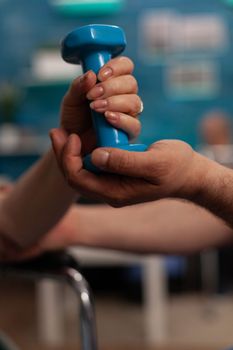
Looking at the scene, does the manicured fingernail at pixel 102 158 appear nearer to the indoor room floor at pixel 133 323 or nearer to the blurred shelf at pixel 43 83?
the indoor room floor at pixel 133 323

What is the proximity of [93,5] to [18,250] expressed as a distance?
380cm

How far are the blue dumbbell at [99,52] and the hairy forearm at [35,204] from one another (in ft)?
0.95

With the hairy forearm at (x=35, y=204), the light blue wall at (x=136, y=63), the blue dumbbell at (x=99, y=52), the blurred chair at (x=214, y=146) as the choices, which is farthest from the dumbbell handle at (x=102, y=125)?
the light blue wall at (x=136, y=63)

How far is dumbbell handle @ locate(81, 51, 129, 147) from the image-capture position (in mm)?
580

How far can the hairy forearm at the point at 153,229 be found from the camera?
1081mm

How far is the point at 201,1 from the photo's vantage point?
443cm

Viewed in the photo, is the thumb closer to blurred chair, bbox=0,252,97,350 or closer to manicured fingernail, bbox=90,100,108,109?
manicured fingernail, bbox=90,100,108,109

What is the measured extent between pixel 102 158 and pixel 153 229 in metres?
0.57

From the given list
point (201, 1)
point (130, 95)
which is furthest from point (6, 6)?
point (130, 95)

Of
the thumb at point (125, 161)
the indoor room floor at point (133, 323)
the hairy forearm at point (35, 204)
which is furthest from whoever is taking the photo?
the indoor room floor at point (133, 323)

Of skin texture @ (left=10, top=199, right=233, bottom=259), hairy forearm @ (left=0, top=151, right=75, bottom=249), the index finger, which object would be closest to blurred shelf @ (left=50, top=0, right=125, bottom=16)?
skin texture @ (left=10, top=199, right=233, bottom=259)

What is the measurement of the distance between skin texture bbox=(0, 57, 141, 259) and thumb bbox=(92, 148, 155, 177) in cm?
5

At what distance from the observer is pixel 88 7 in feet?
14.7

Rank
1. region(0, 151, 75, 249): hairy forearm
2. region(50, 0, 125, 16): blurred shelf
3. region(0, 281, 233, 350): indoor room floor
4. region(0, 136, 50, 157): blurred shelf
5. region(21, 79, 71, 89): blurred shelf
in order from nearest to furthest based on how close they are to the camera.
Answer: region(0, 151, 75, 249): hairy forearm < region(0, 281, 233, 350): indoor room floor < region(0, 136, 50, 157): blurred shelf < region(21, 79, 71, 89): blurred shelf < region(50, 0, 125, 16): blurred shelf
